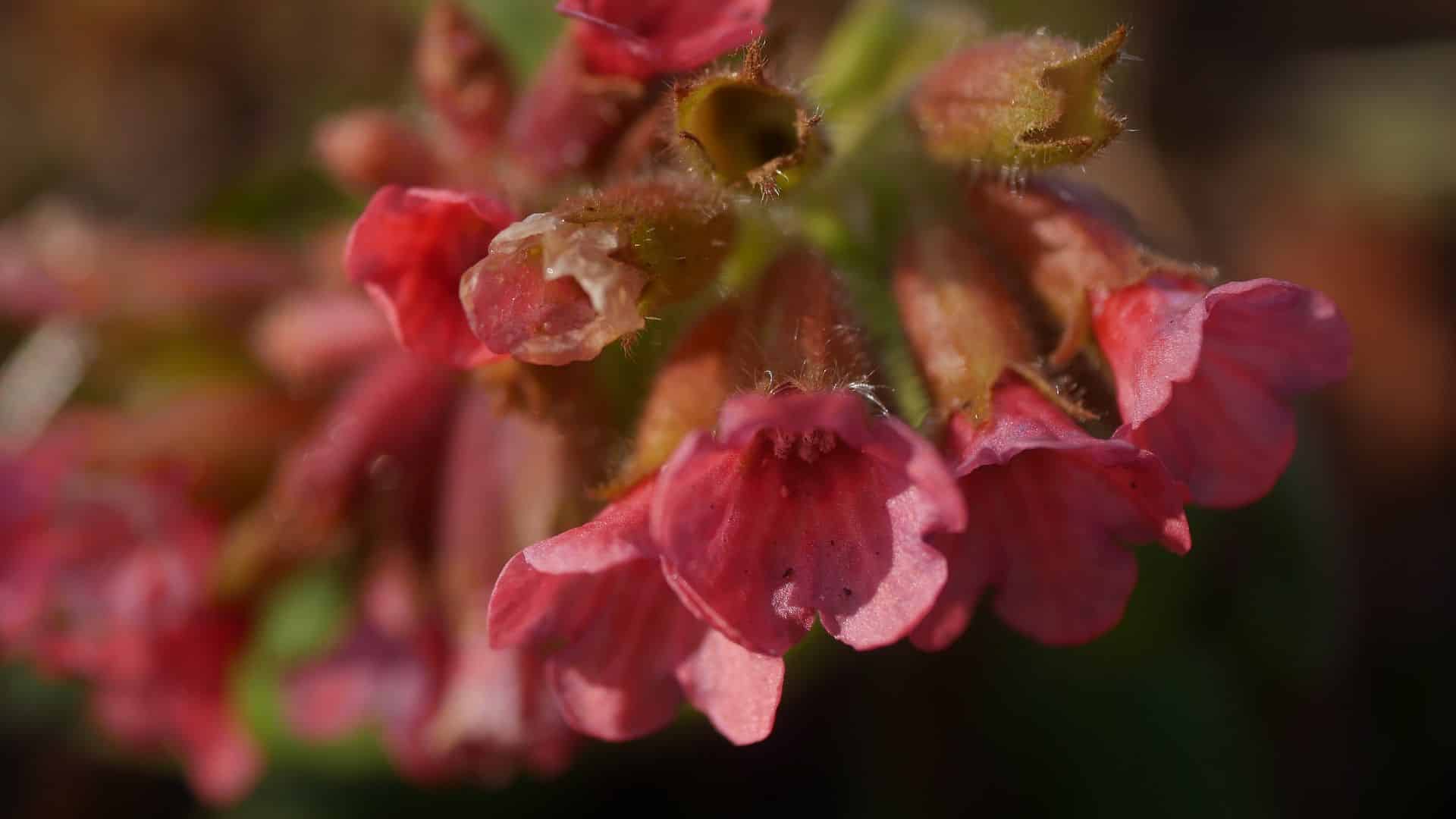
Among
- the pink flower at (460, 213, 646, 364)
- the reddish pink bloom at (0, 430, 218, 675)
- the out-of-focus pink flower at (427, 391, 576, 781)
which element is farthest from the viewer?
the reddish pink bloom at (0, 430, 218, 675)

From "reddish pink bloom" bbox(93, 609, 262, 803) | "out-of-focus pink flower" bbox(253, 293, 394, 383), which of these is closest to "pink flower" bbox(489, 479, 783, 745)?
"out-of-focus pink flower" bbox(253, 293, 394, 383)

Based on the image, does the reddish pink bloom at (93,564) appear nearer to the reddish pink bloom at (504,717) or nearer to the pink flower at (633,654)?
the reddish pink bloom at (504,717)

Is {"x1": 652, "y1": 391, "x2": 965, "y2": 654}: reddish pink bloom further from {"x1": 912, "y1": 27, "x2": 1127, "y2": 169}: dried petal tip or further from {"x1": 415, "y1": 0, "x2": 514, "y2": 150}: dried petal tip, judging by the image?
{"x1": 415, "y1": 0, "x2": 514, "y2": 150}: dried petal tip

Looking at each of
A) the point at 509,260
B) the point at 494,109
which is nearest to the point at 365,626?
the point at 494,109

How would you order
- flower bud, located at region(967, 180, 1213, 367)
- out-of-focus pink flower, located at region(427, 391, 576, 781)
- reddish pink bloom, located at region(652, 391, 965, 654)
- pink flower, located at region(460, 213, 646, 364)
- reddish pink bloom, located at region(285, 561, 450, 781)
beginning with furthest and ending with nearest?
reddish pink bloom, located at region(285, 561, 450, 781)
out-of-focus pink flower, located at region(427, 391, 576, 781)
flower bud, located at region(967, 180, 1213, 367)
pink flower, located at region(460, 213, 646, 364)
reddish pink bloom, located at region(652, 391, 965, 654)

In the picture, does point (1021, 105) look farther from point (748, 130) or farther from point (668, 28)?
point (668, 28)

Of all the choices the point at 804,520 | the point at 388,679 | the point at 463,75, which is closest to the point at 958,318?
the point at 804,520
